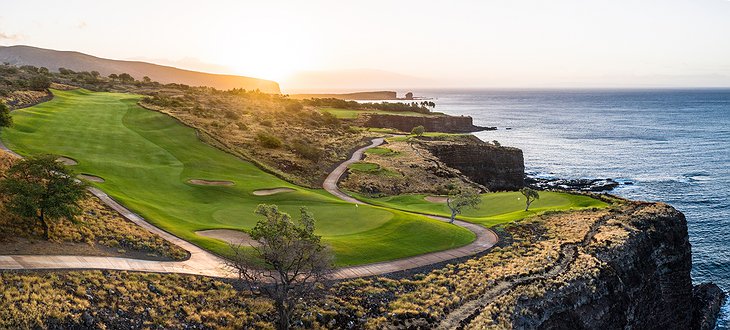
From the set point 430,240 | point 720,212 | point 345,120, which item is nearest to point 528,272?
point 430,240

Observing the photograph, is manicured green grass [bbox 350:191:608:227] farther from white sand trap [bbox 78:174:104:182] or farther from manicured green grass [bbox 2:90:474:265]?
white sand trap [bbox 78:174:104:182]

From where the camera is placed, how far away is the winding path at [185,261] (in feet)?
69.2

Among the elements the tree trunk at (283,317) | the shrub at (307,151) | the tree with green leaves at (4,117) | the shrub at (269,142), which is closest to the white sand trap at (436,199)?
the shrub at (307,151)

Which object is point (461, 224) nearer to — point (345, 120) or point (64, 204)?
point (64, 204)

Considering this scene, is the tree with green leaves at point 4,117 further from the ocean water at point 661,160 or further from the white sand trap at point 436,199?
the ocean water at point 661,160

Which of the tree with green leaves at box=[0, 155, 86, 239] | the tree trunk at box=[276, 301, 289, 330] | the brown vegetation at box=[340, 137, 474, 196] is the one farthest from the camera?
the brown vegetation at box=[340, 137, 474, 196]

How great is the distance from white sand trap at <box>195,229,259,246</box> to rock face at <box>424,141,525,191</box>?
2072 inches

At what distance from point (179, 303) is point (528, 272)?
1762 cm

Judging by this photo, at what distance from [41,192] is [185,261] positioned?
7.29m

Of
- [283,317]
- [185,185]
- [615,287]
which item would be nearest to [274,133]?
[185,185]

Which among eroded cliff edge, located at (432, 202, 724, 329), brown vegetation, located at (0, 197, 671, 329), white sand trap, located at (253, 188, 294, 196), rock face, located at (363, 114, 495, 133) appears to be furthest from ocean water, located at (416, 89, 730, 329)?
white sand trap, located at (253, 188, 294, 196)

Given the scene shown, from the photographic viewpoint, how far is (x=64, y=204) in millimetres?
24047

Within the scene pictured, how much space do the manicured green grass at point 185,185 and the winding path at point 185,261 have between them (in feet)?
2.19

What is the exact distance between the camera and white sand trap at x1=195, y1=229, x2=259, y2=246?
28.9 metres
